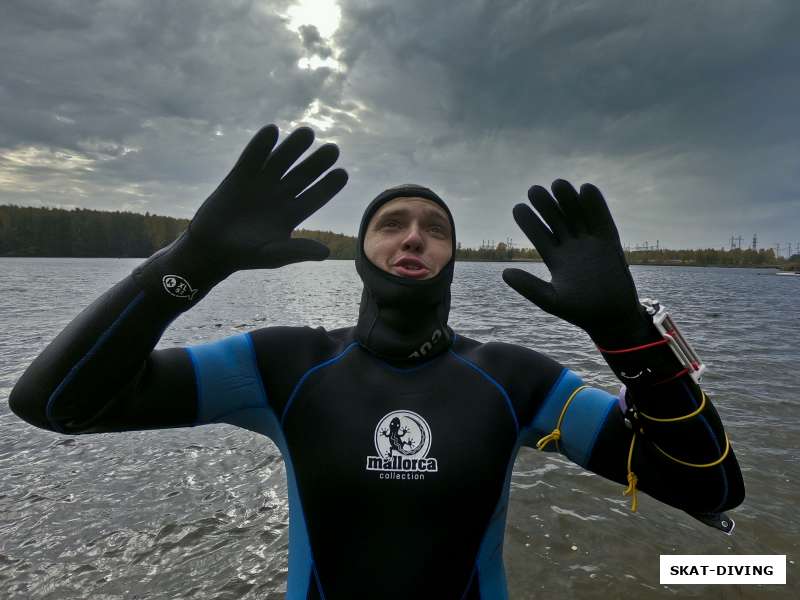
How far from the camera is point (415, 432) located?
2.04m

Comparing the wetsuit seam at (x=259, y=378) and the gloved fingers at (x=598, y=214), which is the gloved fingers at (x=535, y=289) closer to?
the gloved fingers at (x=598, y=214)

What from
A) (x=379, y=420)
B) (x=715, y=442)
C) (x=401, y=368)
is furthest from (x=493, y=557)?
(x=715, y=442)

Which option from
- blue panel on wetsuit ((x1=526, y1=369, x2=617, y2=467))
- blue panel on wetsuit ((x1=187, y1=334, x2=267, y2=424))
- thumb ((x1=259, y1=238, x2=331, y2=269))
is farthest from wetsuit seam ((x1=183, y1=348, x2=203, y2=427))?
blue panel on wetsuit ((x1=526, y1=369, x2=617, y2=467))

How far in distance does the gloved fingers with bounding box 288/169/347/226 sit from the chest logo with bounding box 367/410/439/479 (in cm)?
106

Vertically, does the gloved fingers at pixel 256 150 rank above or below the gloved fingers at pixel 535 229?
above

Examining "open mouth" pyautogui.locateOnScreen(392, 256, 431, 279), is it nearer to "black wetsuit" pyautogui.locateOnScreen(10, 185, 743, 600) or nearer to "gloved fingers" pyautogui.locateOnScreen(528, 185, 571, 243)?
"black wetsuit" pyautogui.locateOnScreen(10, 185, 743, 600)

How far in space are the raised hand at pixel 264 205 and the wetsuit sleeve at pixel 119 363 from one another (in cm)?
12

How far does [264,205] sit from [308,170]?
0.27m

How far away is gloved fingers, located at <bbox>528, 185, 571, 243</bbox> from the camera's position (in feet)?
6.81

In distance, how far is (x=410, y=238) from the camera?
2316 mm

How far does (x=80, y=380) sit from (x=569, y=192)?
217 centimetres

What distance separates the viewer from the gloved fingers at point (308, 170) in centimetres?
212

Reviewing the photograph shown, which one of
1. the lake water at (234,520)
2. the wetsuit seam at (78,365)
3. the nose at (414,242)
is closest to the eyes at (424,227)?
the nose at (414,242)

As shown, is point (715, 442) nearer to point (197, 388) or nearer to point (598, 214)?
point (598, 214)
